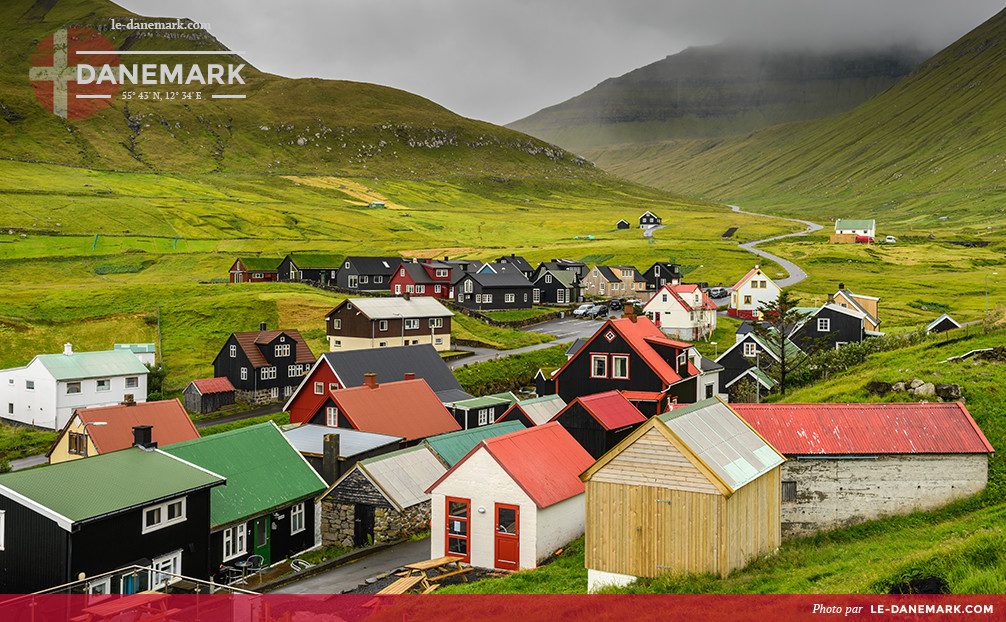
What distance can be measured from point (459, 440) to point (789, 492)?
19.2 m

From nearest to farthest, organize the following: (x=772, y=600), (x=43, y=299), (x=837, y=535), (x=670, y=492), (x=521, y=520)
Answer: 1. (x=772, y=600)
2. (x=670, y=492)
3. (x=837, y=535)
4. (x=521, y=520)
5. (x=43, y=299)

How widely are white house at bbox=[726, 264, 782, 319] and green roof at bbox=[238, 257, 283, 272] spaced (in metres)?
73.2

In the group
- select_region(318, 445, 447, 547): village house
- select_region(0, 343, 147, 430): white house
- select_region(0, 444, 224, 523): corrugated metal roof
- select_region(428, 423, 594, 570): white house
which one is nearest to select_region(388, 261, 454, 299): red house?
select_region(0, 343, 147, 430): white house

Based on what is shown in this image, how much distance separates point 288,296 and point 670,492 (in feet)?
267

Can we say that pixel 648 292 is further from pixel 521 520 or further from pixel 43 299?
pixel 521 520

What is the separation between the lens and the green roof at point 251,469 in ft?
106

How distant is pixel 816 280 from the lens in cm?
12450

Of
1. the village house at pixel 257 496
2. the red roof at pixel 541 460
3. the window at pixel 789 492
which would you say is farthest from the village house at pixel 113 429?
the window at pixel 789 492

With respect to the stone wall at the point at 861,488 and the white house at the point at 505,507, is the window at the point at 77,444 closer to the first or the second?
the white house at the point at 505,507

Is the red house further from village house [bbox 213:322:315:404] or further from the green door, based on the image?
the green door

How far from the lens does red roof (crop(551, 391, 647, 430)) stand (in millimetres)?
37969

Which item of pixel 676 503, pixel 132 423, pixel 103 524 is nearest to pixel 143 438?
pixel 103 524

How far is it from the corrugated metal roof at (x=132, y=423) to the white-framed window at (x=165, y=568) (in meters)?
11.2

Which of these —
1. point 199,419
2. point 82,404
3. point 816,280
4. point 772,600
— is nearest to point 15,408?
point 82,404
